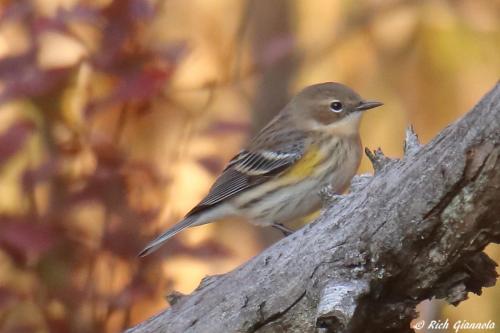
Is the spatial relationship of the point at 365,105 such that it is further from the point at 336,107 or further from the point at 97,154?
the point at 97,154

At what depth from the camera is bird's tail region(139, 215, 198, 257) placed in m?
4.41

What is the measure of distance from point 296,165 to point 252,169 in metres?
0.27

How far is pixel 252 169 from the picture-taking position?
201 inches

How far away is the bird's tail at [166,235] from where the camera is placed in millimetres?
4406

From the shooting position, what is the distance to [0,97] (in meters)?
4.40

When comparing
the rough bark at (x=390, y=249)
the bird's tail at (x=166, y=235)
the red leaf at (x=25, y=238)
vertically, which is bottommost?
the rough bark at (x=390, y=249)

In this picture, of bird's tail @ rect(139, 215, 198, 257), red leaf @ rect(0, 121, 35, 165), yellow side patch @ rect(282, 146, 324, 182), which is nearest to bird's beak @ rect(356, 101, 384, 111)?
yellow side patch @ rect(282, 146, 324, 182)

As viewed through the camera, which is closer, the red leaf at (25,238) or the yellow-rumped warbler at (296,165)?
the red leaf at (25,238)

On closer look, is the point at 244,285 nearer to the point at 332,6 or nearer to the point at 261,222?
the point at 261,222

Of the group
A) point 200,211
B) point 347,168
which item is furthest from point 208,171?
point 347,168

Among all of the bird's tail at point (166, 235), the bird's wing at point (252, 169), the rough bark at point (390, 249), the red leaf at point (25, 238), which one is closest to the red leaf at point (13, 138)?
the red leaf at point (25, 238)

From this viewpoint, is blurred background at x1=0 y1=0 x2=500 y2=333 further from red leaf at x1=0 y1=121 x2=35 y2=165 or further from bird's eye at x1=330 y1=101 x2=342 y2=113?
bird's eye at x1=330 y1=101 x2=342 y2=113

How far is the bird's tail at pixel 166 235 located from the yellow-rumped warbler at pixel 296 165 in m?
0.01

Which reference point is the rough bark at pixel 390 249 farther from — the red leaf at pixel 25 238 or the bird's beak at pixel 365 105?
the bird's beak at pixel 365 105
